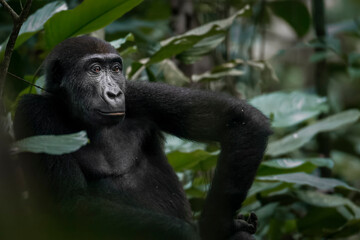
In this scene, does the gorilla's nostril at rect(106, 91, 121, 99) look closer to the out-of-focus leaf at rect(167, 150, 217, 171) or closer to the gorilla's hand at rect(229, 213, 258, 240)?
the gorilla's hand at rect(229, 213, 258, 240)

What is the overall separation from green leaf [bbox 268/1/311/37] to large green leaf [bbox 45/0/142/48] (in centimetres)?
326

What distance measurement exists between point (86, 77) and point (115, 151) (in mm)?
537

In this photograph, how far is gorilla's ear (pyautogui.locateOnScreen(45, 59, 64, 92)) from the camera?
11.1 feet

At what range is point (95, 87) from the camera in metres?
3.28

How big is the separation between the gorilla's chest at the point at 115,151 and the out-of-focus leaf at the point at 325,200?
1.69 m

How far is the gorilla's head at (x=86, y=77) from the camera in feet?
10.5

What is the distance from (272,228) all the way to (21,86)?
2.51 meters

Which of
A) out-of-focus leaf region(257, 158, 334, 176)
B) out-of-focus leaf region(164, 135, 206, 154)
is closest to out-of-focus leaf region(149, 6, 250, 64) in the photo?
out-of-focus leaf region(164, 135, 206, 154)

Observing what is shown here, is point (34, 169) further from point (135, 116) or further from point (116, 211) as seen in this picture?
point (135, 116)

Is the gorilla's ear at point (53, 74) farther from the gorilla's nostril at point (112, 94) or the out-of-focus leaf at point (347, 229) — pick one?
the out-of-focus leaf at point (347, 229)

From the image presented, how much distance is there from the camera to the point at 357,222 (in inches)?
179

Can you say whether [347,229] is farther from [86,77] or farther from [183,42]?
[86,77]

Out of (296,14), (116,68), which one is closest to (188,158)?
(116,68)

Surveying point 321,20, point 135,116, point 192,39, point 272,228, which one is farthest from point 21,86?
point 321,20
